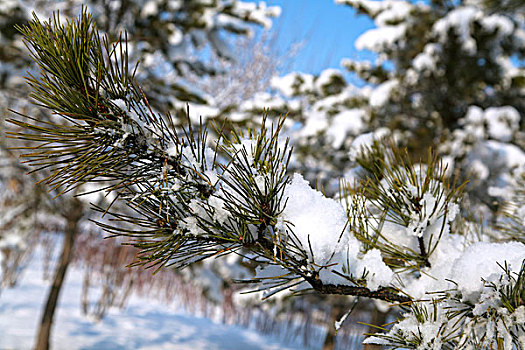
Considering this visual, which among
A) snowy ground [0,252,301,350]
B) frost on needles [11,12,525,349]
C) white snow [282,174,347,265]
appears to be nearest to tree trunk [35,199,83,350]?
snowy ground [0,252,301,350]

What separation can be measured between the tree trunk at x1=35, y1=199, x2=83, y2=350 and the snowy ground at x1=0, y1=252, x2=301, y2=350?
29.8 inches

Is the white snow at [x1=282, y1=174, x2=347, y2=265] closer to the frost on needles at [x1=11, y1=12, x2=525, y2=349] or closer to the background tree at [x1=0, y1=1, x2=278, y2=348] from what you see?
the frost on needles at [x1=11, y1=12, x2=525, y2=349]

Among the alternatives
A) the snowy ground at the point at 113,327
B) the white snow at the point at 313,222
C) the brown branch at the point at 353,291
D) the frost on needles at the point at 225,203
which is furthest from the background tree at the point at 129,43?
the brown branch at the point at 353,291

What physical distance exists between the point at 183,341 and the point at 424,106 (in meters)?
5.96

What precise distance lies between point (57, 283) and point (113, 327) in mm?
2285

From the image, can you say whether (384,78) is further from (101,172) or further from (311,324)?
(311,324)

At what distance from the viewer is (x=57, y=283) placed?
4.55 meters

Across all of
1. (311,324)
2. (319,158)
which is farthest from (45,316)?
(311,324)

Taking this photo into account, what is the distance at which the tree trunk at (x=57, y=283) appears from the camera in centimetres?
431

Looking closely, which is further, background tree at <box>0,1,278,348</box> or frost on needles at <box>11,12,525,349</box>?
background tree at <box>0,1,278,348</box>

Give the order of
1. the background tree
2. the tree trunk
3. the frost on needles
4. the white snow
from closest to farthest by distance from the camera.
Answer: the frost on needles, the white snow, the tree trunk, the background tree

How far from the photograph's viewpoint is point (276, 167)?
36.0 inches

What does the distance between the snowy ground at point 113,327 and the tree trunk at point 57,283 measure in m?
0.76

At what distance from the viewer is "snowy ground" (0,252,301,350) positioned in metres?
5.36
